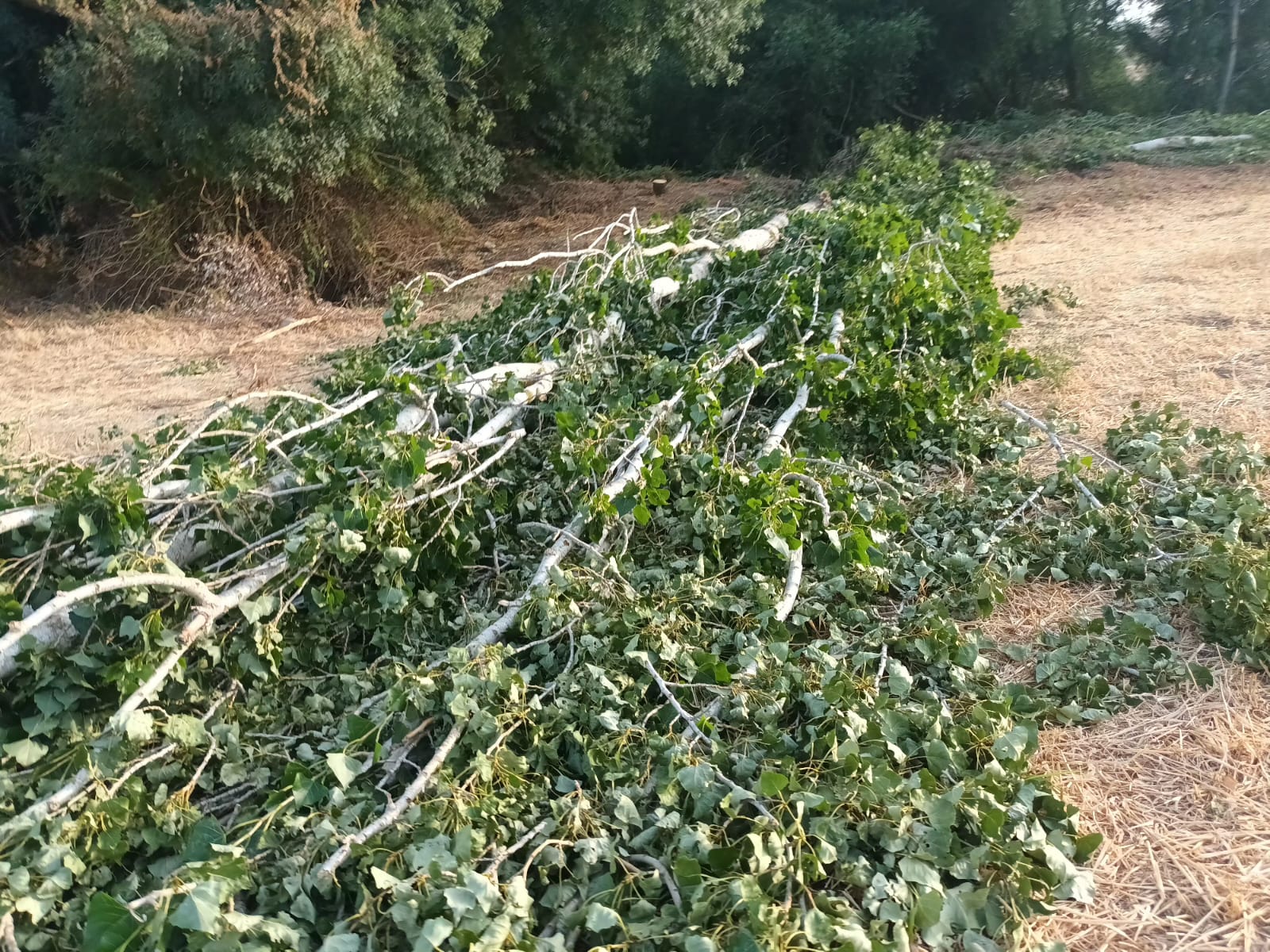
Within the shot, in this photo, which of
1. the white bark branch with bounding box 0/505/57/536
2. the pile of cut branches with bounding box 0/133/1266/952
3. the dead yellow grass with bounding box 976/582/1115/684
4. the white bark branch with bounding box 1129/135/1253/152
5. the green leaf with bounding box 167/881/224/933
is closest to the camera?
the green leaf with bounding box 167/881/224/933

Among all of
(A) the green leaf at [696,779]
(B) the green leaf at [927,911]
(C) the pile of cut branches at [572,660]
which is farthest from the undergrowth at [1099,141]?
(B) the green leaf at [927,911]

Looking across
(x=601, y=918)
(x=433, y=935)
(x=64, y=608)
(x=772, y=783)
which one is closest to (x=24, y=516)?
(x=64, y=608)

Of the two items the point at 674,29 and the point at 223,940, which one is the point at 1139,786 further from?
the point at 674,29

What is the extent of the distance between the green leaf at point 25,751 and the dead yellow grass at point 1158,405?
2152mm

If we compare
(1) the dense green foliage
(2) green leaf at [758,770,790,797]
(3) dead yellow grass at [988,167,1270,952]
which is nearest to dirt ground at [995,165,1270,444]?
(3) dead yellow grass at [988,167,1270,952]

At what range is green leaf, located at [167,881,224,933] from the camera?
1474 mm

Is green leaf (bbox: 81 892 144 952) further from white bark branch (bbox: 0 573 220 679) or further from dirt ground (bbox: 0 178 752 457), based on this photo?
dirt ground (bbox: 0 178 752 457)

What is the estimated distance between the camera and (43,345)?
6934mm

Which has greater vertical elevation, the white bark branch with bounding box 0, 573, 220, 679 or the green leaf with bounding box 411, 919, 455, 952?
the white bark branch with bounding box 0, 573, 220, 679

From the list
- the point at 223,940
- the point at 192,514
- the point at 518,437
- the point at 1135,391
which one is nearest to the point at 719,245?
the point at 1135,391

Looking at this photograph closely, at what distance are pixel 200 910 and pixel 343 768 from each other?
0.43m

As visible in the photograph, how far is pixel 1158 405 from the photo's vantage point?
406 centimetres

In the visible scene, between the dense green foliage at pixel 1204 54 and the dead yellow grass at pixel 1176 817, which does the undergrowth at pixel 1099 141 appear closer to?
the dense green foliage at pixel 1204 54

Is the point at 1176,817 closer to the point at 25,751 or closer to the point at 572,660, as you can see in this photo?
the point at 572,660
